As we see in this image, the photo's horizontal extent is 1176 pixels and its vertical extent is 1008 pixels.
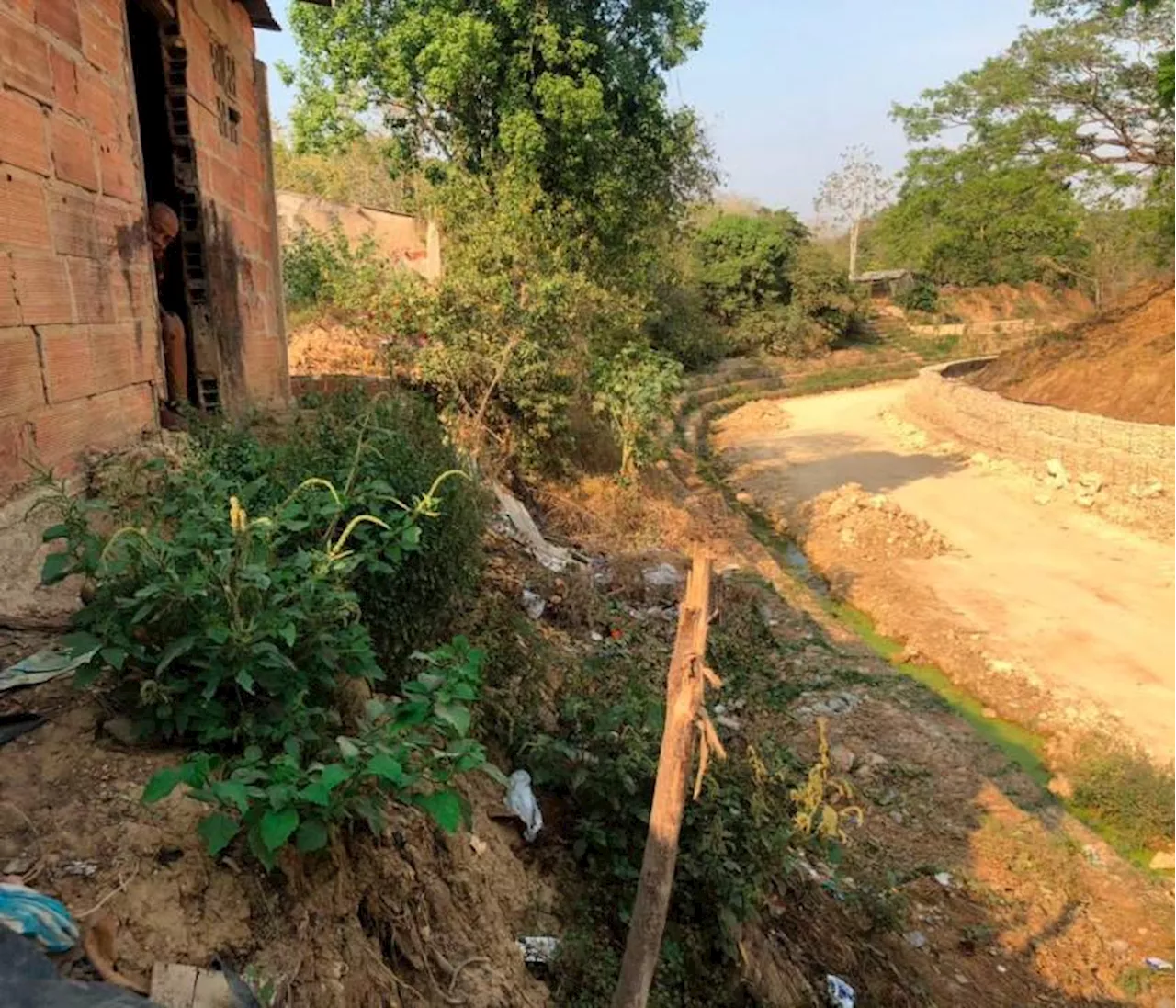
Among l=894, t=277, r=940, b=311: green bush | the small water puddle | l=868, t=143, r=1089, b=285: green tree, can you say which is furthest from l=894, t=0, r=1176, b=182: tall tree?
l=894, t=277, r=940, b=311: green bush

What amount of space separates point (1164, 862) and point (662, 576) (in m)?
4.54

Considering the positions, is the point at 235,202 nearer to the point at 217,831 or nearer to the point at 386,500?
the point at 386,500

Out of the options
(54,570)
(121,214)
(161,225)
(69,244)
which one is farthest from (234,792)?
(161,225)

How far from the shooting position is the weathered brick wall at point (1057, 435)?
13.3 metres

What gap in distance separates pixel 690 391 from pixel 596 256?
12.0 m

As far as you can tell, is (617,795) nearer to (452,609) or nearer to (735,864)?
(735,864)

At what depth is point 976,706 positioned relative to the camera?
8289mm

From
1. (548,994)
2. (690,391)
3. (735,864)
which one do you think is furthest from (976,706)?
(690,391)

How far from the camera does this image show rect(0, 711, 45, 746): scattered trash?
254 cm

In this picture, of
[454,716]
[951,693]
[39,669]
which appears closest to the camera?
[454,716]

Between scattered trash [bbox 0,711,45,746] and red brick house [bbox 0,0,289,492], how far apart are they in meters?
1.13

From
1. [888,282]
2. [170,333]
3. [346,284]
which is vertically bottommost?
[170,333]

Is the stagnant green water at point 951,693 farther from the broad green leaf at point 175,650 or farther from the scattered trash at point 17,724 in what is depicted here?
the scattered trash at point 17,724

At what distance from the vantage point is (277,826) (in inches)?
78.2
